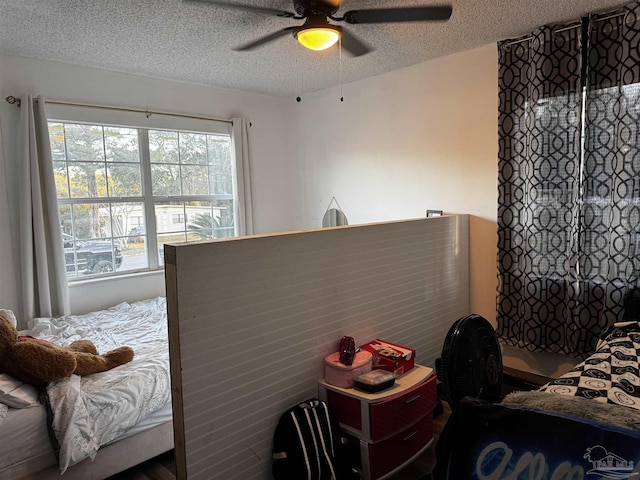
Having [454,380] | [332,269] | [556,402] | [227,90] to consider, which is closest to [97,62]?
[227,90]

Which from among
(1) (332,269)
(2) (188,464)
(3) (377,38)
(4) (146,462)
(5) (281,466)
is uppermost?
(3) (377,38)

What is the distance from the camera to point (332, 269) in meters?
2.12

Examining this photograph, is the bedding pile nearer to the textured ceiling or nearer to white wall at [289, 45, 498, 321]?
white wall at [289, 45, 498, 321]

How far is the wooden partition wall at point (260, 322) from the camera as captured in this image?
158 centimetres

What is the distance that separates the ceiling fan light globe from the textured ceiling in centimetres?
37

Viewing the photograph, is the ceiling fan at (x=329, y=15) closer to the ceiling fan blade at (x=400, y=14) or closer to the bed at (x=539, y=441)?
the ceiling fan blade at (x=400, y=14)

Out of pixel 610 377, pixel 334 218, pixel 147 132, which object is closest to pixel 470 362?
pixel 610 377

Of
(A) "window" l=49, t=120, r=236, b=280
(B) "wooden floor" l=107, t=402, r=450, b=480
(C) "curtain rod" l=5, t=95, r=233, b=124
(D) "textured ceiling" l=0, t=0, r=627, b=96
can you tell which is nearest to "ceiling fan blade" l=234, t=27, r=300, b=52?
(D) "textured ceiling" l=0, t=0, r=627, b=96

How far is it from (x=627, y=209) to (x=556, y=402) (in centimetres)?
187

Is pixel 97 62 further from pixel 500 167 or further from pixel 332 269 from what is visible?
pixel 500 167

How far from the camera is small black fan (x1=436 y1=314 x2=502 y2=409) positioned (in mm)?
1431

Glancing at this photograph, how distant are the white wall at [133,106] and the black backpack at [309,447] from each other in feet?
8.44

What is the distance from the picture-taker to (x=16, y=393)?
1870 millimetres

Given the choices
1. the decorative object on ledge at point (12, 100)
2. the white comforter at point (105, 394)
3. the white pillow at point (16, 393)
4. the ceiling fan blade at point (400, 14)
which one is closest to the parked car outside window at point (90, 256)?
the white comforter at point (105, 394)
